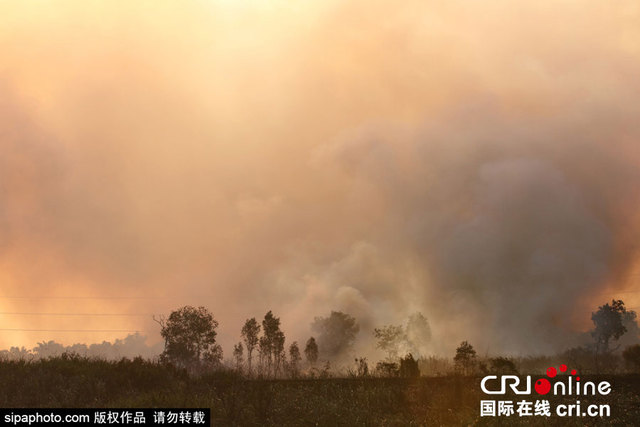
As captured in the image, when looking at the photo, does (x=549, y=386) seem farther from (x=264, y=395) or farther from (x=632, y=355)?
(x=632, y=355)

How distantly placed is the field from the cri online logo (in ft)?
2.44

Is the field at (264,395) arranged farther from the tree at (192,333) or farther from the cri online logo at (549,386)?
the tree at (192,333)

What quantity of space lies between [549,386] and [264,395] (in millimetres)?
16629

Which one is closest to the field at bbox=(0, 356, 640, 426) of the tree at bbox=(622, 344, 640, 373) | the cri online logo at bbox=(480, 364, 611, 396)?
the cri online logo at bbox=(480, 364, 611, 396)

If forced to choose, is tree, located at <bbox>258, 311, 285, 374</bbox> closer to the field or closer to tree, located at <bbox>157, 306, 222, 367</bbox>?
tree, located at <bbox>157, 306, 222, 367</bbox>

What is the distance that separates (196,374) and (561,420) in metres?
18.5

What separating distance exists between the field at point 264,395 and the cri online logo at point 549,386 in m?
0.74

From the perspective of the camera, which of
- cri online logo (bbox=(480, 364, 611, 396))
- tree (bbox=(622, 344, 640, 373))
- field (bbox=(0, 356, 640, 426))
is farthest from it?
tree (bbox=(622, 344, 640, 373))

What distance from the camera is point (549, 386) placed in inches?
1147

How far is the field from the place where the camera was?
2138cm

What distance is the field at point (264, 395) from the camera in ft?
70.1

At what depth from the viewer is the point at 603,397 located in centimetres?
2778

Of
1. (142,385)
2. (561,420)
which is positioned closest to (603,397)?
(561,420)

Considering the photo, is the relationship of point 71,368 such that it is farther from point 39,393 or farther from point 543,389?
point 543,389
